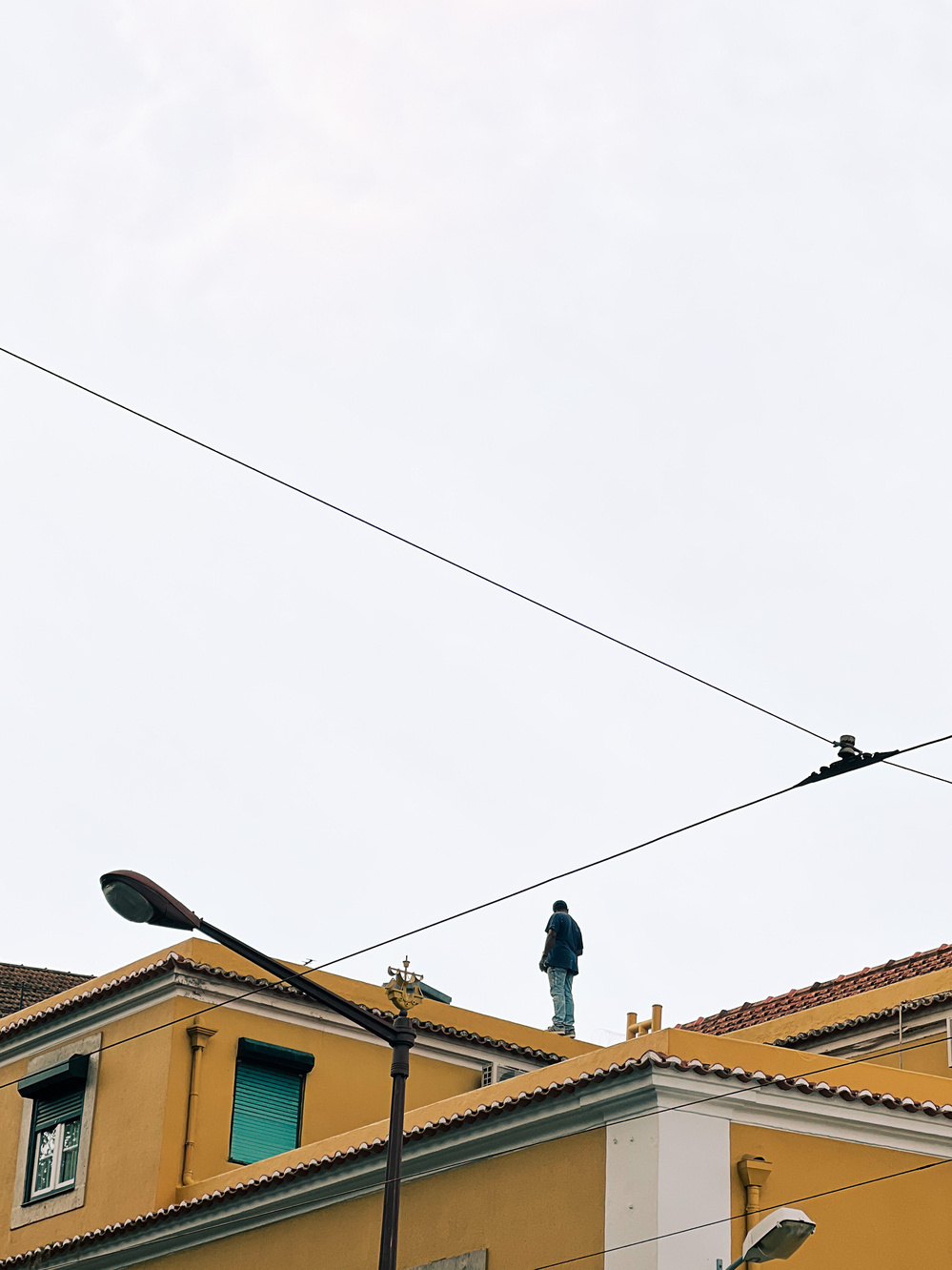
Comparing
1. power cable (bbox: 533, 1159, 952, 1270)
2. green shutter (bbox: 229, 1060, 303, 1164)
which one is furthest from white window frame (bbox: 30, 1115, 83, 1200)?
power cable (bbox: 533, 1159, 952, 1270)

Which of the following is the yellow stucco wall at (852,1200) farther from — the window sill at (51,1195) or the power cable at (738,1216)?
the window sill at (51,1195)

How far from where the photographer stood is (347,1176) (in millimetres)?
17281

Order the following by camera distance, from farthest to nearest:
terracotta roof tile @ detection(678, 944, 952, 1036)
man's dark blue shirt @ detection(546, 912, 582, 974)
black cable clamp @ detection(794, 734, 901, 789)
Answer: man's dark blue shirt @ detection(546, 912, 582, 974), terracotta roof tile @ detection(678, 944, 952, 1036), black cable clamp @ detection(794, 734, 901, 789)

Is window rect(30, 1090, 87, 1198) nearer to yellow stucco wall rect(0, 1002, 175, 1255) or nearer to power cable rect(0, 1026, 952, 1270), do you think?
yellow stucco wall rect(0, 1002, 175, 1255)

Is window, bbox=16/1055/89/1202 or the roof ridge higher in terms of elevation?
the roof ridge

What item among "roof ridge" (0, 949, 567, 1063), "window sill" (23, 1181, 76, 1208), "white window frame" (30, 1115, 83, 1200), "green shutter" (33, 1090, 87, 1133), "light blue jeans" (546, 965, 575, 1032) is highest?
"light blue jeans" (546, 965, 575, 1032)

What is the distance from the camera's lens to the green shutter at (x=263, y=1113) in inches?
853

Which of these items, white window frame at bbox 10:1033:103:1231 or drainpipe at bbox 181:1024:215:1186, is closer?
drainpipe at bbox 181:1024:215:1186

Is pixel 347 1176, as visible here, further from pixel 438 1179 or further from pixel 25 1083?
pixel 25 1083

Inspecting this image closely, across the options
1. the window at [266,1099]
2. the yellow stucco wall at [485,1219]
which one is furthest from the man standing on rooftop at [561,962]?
the yellow stucco wall at [485,1219]

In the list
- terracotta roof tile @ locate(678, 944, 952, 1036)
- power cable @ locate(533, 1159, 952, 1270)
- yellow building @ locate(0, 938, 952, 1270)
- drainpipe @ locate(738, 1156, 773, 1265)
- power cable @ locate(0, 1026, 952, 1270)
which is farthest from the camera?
terracotta roof tile @ locate(678, 944, 952, 1036)

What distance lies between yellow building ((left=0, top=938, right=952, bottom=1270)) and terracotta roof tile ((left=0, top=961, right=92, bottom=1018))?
7087 millimetres

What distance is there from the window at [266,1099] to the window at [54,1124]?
2.32 metres

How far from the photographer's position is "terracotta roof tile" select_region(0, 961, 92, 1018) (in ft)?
102
